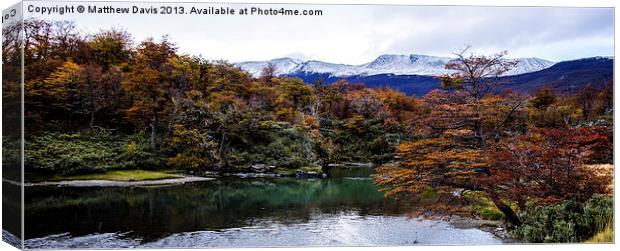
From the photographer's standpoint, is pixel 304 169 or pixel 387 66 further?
pixel 304 169

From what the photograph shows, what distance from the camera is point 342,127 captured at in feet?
41.3

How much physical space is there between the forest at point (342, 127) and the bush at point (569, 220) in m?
0.02

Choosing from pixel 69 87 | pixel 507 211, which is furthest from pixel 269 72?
pixel 507 211

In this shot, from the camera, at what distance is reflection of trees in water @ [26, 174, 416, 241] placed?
36.6 feet

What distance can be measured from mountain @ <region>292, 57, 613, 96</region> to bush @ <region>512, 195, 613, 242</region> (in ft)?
6.46

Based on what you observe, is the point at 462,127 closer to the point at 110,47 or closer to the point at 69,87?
the point at 110,47

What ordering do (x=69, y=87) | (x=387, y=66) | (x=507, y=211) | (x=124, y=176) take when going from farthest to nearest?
1. (x=387, y=66)
2. (x=507, y=211)
3. (x=124, y=176)
4. (x=69, y=87)

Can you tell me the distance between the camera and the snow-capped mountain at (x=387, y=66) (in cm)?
1201

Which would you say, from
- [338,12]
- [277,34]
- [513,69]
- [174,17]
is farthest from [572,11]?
[174,17]

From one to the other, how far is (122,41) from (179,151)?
210cm

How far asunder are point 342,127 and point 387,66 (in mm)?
1338

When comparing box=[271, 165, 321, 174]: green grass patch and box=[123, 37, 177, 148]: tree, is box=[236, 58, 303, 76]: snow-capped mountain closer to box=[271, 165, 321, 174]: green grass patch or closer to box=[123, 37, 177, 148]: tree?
box=[123, 37, 177, 148]: tree

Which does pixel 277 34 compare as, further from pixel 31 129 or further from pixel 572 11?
pixel 572 11

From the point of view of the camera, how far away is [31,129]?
10906 millimetres
